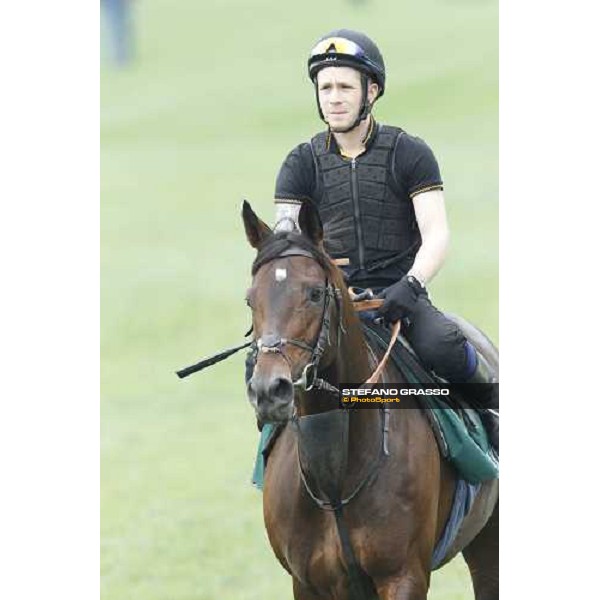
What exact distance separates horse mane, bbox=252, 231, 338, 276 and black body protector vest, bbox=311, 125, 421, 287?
94 cm

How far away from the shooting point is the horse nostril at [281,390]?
6.40 m

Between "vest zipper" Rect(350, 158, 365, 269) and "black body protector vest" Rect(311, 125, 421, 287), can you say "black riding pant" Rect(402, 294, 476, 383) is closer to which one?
"black body protector vest" Rect(311, 125, 421, 287)

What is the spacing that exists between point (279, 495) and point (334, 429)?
506mm

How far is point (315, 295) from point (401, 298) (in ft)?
3.06

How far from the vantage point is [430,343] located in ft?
26.3

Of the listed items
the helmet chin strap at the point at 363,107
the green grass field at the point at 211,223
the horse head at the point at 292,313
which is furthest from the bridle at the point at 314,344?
the green grass field at the point at 211,223

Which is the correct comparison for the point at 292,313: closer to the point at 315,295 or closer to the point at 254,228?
the point at 315,295

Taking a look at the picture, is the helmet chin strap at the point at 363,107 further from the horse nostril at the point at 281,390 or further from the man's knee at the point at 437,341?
the horse nostril at the point at 281,390

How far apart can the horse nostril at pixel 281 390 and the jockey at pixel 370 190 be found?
1.38 meters

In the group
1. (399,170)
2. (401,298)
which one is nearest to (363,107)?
(399,170)

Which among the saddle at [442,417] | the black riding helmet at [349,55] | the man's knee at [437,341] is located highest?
the black riding helmet at [349,55]

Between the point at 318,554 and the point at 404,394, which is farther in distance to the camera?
the point at 404,394

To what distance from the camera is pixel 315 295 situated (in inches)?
268
